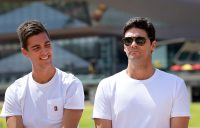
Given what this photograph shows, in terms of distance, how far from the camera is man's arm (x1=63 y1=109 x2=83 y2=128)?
4012mm

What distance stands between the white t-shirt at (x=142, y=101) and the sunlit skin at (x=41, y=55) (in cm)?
52

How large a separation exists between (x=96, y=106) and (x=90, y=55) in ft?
177

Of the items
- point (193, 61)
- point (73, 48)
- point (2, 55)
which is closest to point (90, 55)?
point (73, 48)

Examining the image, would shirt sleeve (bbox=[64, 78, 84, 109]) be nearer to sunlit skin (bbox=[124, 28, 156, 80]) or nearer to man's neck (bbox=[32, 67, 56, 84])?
man's neck (bbox=[32, 67, 56, 84])

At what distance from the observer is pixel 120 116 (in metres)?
3.80

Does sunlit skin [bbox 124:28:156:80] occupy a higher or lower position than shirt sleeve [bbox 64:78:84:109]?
higher

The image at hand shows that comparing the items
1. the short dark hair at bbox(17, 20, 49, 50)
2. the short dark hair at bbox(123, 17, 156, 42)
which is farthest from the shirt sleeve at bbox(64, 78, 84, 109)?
the short dark hair at bbox(123, 17, 156, 42)

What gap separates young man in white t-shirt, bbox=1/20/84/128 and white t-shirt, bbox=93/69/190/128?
12.1 inches

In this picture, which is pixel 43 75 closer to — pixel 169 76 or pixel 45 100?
pixel 45 100

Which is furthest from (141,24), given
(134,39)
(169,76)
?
(169,76)

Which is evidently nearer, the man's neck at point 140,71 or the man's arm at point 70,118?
the man's neck at point 140,71

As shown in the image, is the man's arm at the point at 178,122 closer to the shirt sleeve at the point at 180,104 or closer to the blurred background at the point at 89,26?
the shirt sleeve at the point at 180,104

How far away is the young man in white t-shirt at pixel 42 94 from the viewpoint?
159 inches

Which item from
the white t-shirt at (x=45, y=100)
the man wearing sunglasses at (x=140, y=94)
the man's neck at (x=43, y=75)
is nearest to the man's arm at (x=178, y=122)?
the man wearing sunglasses at (x=140, y=94)
